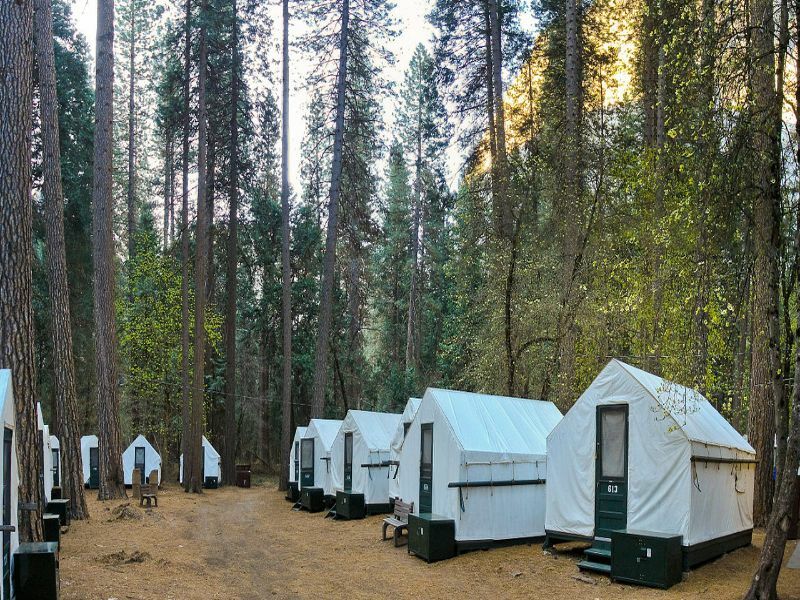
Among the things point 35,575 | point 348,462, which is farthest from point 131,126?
point 35,575

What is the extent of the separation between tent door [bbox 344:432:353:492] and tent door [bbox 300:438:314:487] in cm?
244

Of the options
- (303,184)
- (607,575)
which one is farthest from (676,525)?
(303,184)

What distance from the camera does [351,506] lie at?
51.7ft

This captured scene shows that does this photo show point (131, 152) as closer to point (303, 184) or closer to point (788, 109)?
point (303, 184)

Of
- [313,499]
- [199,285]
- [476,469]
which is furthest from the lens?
[199,285]

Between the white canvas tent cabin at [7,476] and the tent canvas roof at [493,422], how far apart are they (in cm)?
678

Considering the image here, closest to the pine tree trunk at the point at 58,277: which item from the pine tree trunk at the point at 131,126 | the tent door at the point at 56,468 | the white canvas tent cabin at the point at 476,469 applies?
the white canvas tent cabin at the point at 476,469

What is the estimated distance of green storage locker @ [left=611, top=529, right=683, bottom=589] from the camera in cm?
851

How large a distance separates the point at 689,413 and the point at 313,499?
34.3ft

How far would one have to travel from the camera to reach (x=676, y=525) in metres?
9.15

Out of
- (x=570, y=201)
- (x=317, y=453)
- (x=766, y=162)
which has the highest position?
(x=570, y=201)

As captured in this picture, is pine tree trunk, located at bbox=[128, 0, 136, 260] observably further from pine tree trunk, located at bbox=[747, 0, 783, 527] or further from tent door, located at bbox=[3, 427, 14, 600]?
pine tree trunk, located at bbox=[747, 0, 783, 527]

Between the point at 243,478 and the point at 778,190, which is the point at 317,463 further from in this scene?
the point at 778,190

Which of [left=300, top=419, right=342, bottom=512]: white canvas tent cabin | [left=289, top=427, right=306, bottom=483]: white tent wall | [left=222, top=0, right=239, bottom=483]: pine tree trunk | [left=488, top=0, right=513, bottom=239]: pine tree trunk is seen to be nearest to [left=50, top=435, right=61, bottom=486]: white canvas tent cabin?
[left=222, top=0, right=239, bottom=483]: pine tree trunk
